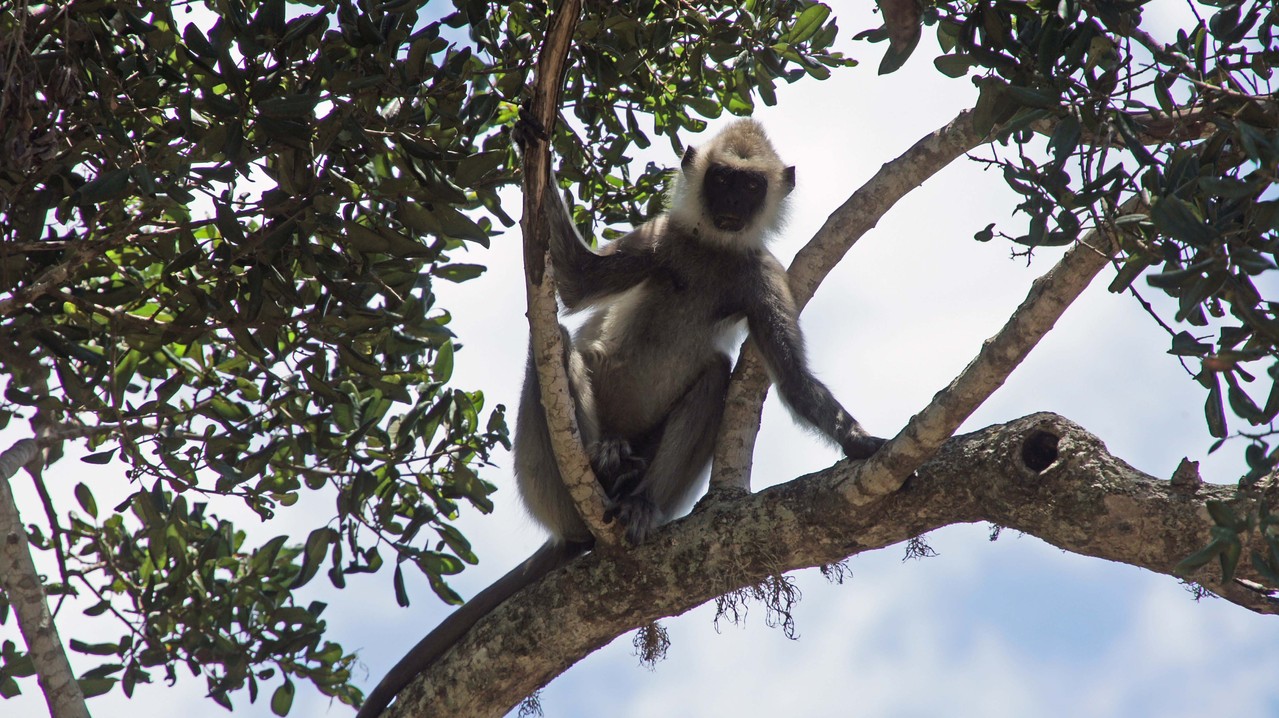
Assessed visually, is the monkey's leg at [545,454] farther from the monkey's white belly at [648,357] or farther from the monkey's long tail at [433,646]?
the monkey's long tail at [433,646]

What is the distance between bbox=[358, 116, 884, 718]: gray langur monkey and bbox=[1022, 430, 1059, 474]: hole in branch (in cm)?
122

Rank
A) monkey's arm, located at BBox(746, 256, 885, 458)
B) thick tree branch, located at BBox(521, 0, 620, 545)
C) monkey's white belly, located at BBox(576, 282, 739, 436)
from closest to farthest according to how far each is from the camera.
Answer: thick tree branch, located at BBox(521, 0, 620, 545) < monkey's arm, located at BBox(746, 256, 885, 458) < monkey's white belly, located at BBox(576, 282, 739, 436)

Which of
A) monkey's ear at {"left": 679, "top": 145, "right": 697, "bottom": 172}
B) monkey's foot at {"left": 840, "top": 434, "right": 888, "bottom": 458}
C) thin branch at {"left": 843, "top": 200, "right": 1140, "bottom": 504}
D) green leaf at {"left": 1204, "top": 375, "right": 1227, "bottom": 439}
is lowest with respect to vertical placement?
green leaf at {"left": 1204, "top": 375, "right": 1227, "bottom": 439}

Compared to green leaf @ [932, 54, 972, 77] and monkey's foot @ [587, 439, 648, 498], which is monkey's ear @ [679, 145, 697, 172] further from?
green leaf @ [932, 54, 972, 77]

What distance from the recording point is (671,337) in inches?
240

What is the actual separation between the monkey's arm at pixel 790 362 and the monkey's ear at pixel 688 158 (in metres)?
0.79

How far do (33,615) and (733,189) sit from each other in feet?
13.3

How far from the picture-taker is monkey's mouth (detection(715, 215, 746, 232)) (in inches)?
248

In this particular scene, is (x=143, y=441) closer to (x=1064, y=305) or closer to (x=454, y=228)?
(x=454, y=228)

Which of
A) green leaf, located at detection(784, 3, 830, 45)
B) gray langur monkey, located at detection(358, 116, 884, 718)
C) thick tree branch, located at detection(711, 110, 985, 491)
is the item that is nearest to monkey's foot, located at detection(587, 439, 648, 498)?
gray langur monkey, located at detection(358, 116, 884, 718)

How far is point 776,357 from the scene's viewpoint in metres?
5.73

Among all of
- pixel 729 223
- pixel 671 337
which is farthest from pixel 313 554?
pixel 729 223

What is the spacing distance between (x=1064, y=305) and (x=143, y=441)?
3.76 metres

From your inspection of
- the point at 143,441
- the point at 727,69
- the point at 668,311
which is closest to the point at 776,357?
the point at 668,311
